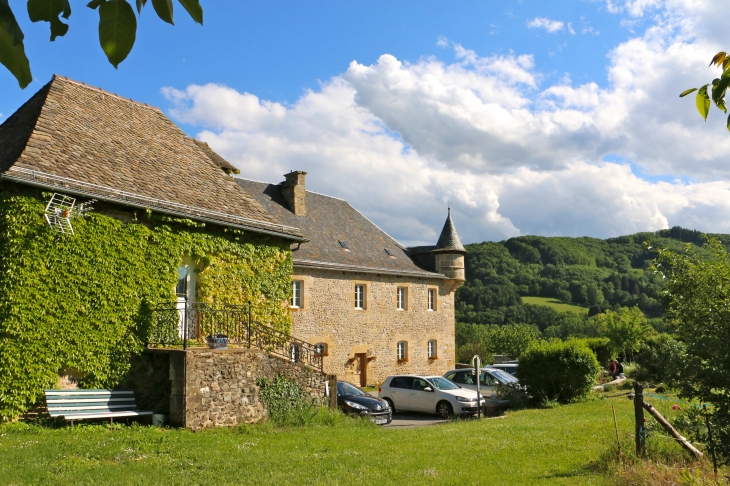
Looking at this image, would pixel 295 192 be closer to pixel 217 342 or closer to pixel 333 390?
pixel 333 390

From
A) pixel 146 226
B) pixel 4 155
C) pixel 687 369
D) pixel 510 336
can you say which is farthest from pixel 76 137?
pixel 510 336

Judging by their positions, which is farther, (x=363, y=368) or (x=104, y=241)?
(x=363, y=368)

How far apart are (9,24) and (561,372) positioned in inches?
738

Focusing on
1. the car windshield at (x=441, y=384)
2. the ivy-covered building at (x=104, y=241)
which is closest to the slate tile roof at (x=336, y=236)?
the ivy-covered building at (x=104, y=241)

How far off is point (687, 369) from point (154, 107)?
16572 mm

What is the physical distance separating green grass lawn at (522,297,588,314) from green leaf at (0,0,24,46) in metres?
82.3

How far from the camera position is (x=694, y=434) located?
7.76 m

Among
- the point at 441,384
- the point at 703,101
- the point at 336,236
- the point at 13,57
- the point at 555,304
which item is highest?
the point at 336,236

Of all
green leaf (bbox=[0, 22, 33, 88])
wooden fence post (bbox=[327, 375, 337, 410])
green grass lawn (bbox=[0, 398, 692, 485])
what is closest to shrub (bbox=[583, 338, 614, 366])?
green grass lawn (bbox=[0, 398, 692, 485])

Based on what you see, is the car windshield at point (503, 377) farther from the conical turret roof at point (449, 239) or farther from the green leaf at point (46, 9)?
the green leaf at point (46, 9)

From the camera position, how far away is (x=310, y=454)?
984 cm

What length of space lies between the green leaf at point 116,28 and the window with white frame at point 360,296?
23.6 meters

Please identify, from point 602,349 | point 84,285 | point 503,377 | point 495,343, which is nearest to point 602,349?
point 602,349

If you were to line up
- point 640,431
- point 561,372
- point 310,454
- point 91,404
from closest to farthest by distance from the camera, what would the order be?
1. point 640,431
2. point 310,454
3. point 91,404
4. point 561,372
